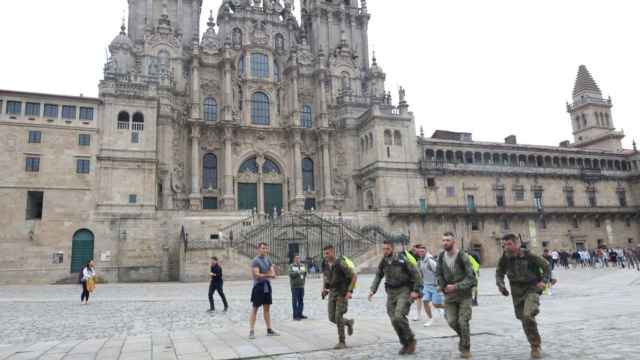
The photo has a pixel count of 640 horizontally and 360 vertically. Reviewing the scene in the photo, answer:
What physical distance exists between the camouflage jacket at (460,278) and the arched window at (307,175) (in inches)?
1601

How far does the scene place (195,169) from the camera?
43.7 metres

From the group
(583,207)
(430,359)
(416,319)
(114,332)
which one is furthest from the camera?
(583,207)

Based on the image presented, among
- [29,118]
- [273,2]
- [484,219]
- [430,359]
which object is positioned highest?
[273,2]

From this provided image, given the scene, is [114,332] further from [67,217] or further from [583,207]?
[583,207]

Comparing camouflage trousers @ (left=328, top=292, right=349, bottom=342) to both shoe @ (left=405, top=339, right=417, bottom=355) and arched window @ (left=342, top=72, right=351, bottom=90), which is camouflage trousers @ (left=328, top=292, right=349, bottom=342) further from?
arched window @ (left=342, top=72, right=351, bottom=90)

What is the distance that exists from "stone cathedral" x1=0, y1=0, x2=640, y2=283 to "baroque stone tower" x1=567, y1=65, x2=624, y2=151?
22.9 ft

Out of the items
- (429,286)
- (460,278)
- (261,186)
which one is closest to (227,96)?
(261,186)

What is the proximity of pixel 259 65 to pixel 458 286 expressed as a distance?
44.5 m

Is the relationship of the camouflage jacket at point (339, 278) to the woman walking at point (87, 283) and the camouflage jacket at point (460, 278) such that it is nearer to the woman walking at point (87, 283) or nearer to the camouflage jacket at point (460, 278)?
the camouflage jacket at point (460, 278)

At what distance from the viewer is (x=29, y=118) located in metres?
35.2

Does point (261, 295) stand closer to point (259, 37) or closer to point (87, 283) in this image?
point (87, 283)

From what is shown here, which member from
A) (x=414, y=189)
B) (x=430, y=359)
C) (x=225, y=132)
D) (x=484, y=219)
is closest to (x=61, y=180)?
(x=225, y=132)


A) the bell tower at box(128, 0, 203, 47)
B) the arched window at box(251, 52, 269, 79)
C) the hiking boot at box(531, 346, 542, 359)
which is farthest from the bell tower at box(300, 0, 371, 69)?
the hiking boot at box(531, 346, 542, 359)

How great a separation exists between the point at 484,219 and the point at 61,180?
38184 millimetres
